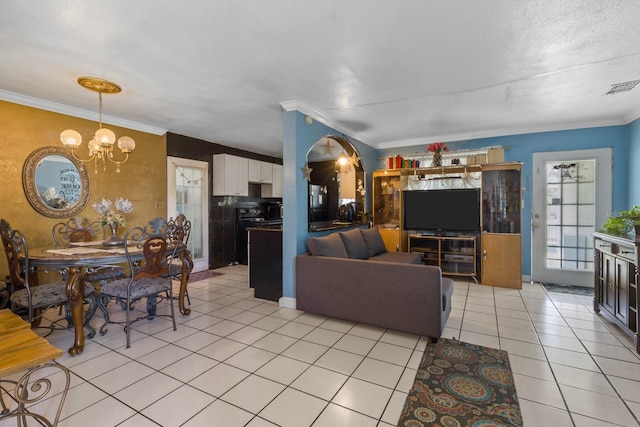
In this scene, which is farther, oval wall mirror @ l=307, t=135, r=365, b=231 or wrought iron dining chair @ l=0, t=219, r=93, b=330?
oval wall mirror @ l=307, t=135, r=365, b=231

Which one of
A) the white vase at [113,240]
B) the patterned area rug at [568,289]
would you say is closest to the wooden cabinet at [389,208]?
the patterned area rug at [568,289]

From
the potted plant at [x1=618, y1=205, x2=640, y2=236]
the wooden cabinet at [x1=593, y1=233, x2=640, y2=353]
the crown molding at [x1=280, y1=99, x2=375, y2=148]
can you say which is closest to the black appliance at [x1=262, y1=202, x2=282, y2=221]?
the crown molding at [x1=280, y1=99, x2=375, y2=148]

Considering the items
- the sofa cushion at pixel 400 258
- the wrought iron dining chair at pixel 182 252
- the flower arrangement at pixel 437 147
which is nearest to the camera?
the wrought iron dining chair at pixel 182 252

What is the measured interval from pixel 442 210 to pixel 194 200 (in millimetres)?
4456

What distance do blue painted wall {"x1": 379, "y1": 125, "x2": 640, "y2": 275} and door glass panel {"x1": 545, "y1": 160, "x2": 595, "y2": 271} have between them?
0.82 ft

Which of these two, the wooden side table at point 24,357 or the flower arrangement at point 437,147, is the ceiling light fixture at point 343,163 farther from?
the wooden side table at point 24,357

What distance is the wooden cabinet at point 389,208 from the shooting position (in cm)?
521

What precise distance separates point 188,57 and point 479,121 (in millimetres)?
3895

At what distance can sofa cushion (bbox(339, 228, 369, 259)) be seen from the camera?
3736mm

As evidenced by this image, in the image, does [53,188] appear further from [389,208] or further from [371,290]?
[389,208]

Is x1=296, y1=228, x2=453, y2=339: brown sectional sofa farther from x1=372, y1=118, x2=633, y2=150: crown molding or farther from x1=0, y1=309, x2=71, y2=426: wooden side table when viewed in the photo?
x1=372, y1=118, x2=633, y2=150: crown molding

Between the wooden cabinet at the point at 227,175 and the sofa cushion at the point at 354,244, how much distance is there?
2885mm

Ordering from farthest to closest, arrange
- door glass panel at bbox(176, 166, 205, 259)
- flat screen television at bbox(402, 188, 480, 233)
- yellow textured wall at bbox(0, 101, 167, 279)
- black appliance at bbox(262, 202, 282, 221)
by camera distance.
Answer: black appliance at bbox(262, 202, 282, 221) < door glass panel at bbox(176, 166, 205, 259) < flat screen television at bbox(402, 188, 480, 233) < yellow textured wall at bbox(0, 101, 167, 279)

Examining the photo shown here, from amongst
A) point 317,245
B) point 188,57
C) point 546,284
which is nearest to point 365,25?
point 188,57
